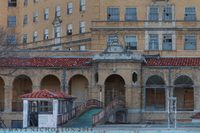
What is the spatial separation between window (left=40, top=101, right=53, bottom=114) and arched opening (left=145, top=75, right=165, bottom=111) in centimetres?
1845

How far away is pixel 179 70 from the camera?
7094 cm

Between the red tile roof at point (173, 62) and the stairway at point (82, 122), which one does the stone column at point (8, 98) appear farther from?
the red tile roof at point (173, 62)

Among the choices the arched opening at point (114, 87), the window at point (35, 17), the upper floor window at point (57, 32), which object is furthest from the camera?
the window at point (35, 17)

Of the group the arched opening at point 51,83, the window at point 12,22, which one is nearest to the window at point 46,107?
the arched opening at point 51,83

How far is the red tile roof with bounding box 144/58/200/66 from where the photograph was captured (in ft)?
234

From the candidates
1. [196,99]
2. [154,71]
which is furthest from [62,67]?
[196,99]

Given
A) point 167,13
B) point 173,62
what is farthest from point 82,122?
point 167,13

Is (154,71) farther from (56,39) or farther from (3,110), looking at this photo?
(56,39)

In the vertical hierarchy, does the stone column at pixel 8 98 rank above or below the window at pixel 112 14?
below

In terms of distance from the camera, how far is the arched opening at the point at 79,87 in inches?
2914

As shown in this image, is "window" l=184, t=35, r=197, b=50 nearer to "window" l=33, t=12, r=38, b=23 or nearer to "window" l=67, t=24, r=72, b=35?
"window" l=67, t=24, r=72, b=35

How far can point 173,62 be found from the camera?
238 ft

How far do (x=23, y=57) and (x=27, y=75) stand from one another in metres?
3.56

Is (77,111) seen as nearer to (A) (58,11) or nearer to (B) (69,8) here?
(B) (69,8)
